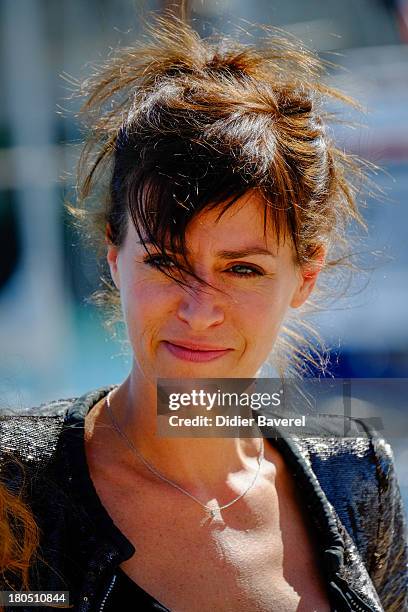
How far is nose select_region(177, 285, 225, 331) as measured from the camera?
4.09ft

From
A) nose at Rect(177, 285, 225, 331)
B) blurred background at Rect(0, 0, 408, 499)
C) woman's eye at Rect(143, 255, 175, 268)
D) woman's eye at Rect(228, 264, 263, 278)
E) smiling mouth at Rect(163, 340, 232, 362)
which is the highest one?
blurred background at Rect(0, 0, 408, 499)

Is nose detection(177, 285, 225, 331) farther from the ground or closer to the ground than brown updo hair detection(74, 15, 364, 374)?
closer to the ground

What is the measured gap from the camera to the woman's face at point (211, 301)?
1260 mm

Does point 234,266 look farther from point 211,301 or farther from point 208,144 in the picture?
point 208,144

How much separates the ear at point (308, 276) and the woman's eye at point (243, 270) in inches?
5.9

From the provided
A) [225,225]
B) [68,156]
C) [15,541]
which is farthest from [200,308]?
[68,156]

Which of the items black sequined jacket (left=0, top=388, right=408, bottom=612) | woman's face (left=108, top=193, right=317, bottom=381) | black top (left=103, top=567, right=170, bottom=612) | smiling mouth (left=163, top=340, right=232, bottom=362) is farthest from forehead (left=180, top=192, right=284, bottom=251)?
black top (left=103, top=567, right=170, bottom=612)

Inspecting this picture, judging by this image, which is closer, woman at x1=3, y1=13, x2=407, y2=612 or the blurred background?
woman at x1=3, y1=13, x2=407, y2=612

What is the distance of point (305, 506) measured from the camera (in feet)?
4.78

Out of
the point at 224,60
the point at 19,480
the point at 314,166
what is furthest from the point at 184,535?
the point at 224,60

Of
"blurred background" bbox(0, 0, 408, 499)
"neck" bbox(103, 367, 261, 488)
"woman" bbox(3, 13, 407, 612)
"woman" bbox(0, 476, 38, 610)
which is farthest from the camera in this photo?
"blurred background" bbox(0, 0, 408, 499)

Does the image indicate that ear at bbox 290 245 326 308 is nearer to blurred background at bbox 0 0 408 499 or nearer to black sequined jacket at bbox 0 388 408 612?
A: black sequined jacket at bbox 0 388 408 612

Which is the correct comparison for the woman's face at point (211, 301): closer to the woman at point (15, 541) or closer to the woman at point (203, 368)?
the woman at point (203, 368)

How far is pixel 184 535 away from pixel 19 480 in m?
0.28
